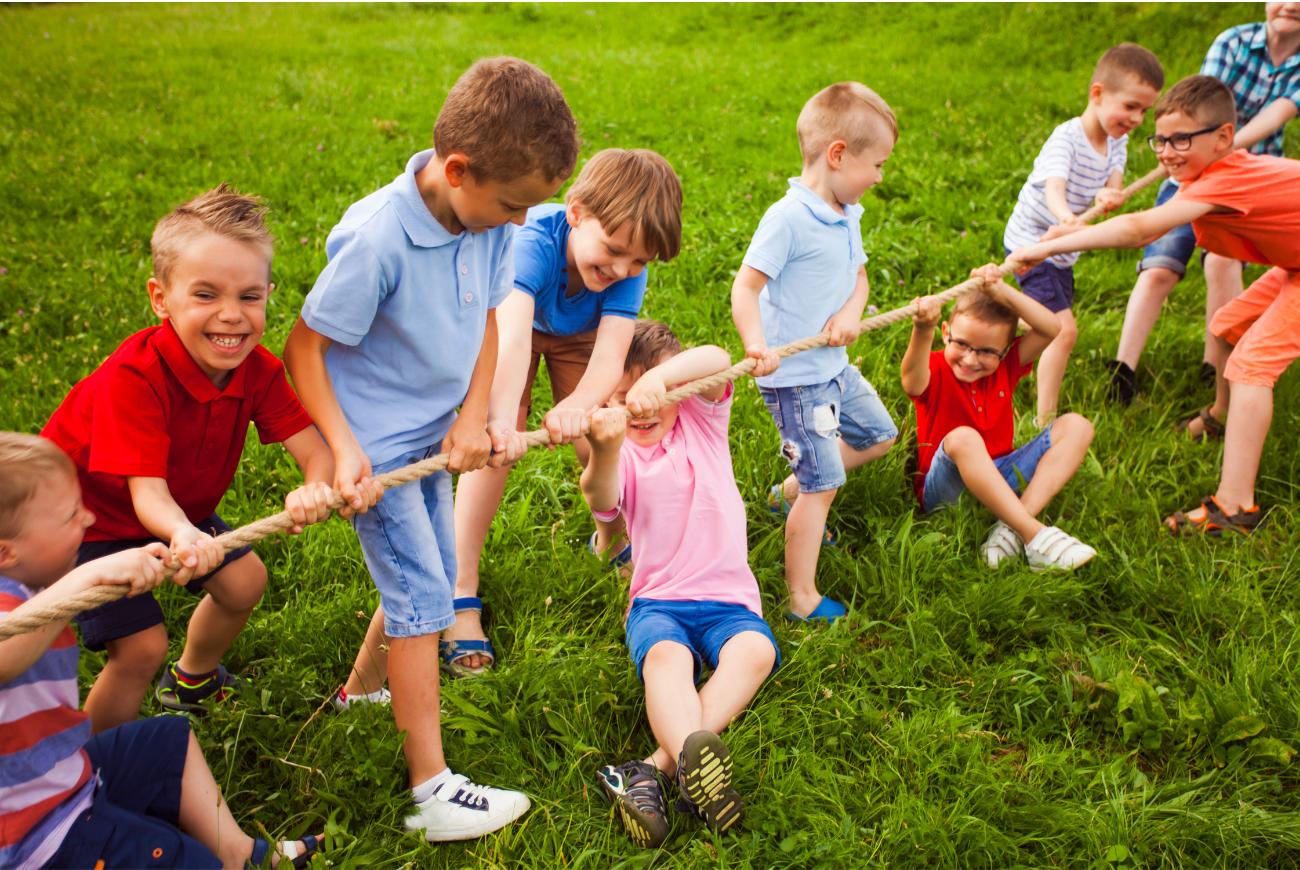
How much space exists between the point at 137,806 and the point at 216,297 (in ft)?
3.91

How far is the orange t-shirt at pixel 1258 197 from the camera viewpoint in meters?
3.90

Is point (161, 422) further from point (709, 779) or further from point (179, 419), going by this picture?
point (709, 779)

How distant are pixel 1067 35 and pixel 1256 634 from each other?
922cm

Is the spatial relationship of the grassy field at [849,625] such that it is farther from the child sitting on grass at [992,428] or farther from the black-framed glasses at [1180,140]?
the black-framed glasses at [1180,140]

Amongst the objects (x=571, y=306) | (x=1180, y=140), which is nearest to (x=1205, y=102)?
(x=1180, y=140)

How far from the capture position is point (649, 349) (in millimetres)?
3201

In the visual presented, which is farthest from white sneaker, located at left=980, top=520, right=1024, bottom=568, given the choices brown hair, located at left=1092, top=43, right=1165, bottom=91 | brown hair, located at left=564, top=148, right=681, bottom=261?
brown hair, located at left=1092, top=43, right=1165, bottom=91

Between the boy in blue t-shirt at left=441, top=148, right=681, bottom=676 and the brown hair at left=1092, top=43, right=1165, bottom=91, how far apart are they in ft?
9.17

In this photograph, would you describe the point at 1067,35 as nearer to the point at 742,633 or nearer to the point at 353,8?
the point at 742,633

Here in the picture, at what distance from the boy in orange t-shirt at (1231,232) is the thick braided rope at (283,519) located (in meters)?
0.70

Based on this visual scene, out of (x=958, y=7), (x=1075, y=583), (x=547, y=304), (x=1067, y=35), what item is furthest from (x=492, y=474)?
(x=958, y=7)

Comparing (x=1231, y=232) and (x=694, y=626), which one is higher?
(x=1231, y=232)

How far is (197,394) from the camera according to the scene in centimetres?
230

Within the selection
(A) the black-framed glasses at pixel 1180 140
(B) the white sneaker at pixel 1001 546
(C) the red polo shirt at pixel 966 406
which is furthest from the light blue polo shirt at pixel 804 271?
(A) the black-framed glasses at pixel 1180 140
